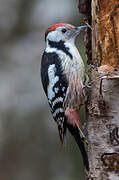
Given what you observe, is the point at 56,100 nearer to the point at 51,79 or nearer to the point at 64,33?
the point at 51,79

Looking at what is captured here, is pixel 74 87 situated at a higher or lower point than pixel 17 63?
higher

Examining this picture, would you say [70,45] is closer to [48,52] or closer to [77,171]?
[48,52]

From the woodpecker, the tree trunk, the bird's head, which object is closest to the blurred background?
the woodpecker

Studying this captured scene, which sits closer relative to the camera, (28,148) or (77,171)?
(77,171)

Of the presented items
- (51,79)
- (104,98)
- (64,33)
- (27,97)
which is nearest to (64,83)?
(51,79)

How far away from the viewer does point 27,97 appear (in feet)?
22.6

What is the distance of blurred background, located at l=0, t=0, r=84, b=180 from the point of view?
6.72m

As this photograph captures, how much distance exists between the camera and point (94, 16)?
11.0 feet

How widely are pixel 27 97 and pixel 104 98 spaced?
411cm

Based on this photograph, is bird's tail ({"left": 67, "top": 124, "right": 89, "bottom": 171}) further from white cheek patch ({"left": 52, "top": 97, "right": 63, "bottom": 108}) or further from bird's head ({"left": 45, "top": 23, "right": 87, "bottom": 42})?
bird's head ({"left": 45, "top": 23, "right": 87, "bottom": 42})

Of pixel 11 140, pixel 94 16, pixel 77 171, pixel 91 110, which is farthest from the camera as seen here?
pixel 11 140

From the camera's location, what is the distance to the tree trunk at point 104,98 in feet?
9.29

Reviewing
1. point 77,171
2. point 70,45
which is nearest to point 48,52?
point 70,45

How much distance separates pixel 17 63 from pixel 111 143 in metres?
4.76
